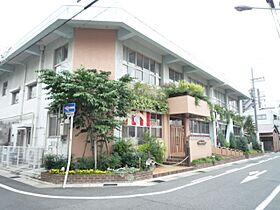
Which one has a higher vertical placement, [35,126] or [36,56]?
[36,56]

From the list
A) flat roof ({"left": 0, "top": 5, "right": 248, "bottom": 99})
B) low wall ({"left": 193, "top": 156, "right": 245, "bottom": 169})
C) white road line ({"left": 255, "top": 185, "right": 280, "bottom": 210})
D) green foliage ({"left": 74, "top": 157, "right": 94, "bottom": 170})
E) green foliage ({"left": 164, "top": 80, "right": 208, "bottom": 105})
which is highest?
flat roof ({"left": 0, "top": 5, "right": 248, "bottom": 99})

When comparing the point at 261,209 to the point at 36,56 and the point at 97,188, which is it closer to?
the point at 97,188

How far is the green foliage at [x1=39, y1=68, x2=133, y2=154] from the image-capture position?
8.62 metres

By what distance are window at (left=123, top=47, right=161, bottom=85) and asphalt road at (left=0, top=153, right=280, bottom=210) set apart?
23.0 ft

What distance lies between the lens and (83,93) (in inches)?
329

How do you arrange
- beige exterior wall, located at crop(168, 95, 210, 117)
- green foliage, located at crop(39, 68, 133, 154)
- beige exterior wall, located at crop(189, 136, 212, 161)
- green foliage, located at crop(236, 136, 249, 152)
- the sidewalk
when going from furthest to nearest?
green foliage, located at crop(236, 136, 249, 152) → beige exterior wall, located at crop(168, 95, 210, 117) → beige exterior wall, located at crop(189, 136, 212, 161) → green foliage, located at crop(39, 68, 133, 154) → the sidewalk

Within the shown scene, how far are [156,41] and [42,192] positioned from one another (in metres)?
9.74

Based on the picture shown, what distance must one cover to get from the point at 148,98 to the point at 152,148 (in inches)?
116

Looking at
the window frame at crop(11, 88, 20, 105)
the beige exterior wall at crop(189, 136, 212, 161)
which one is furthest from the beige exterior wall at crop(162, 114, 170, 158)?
the window frame at crop(11, 88, 20, 105)

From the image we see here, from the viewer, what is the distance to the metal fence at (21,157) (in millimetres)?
10234

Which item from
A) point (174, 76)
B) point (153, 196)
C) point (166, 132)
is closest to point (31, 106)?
point (166, 132)

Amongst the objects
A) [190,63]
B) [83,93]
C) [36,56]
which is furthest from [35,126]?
[190,63]

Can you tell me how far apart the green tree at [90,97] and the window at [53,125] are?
87.7 inches

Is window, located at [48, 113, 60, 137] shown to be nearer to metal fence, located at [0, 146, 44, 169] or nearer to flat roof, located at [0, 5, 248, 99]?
metal fence, located at [0, 146, 44, 169]
